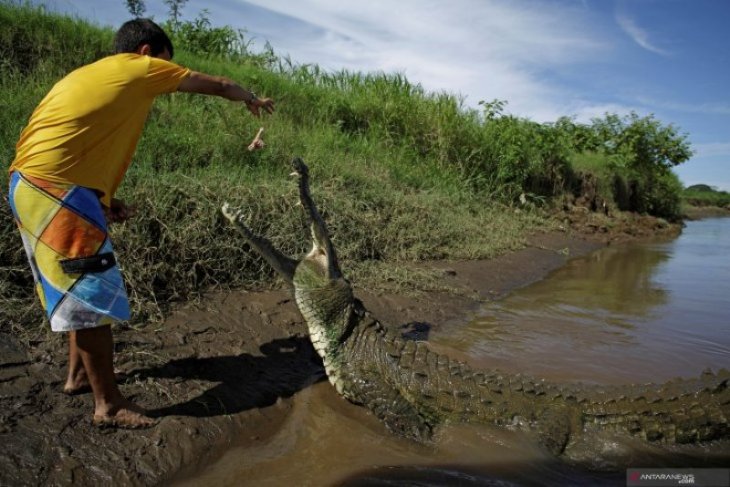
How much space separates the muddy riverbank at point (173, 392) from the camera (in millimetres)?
2328

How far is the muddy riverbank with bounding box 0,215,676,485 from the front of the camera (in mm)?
2328

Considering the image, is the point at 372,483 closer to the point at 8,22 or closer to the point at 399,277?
the point at 399,277

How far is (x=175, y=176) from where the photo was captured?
443 cm

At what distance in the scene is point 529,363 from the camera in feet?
13.4

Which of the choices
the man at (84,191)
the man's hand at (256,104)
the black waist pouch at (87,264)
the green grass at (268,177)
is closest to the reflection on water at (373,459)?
the man at (84,191)

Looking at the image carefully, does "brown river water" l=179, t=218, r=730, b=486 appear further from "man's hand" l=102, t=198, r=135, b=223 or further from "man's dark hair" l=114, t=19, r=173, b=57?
"man's dark hair" l=114, t=19, r=173, b=57

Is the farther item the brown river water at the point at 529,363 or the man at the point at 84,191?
the brown river water at the point at 529,363

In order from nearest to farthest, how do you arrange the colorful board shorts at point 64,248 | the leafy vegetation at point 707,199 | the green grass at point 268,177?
the colorful board shorts at point 64,248, the green grass at point 268,177, the leafy vegetation at point 707,199

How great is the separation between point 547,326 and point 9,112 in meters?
5.44

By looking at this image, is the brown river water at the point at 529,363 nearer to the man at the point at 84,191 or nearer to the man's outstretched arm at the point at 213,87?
the man at the point at 84,191

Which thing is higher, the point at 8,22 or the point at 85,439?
the point at 8,22

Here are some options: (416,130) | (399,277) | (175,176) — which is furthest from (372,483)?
(416,130)

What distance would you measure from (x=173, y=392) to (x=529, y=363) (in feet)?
9.05

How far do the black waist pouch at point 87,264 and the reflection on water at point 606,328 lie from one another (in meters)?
2.84
